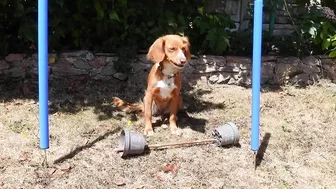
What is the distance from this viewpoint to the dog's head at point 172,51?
153 inches

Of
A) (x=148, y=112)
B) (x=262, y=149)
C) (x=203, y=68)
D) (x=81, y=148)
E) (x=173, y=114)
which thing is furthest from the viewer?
(x=203, y=68)

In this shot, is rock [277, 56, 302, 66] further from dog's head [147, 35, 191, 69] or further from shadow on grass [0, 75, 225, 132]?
dog's head [147, 35, 191, 69]

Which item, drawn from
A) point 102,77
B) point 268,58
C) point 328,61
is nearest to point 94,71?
point 102,77

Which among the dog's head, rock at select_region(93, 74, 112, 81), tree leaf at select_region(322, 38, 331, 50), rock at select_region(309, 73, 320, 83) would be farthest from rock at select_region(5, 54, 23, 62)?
tree leaf at select_region(322, 38, 331, 50)

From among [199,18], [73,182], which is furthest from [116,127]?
[199,18]

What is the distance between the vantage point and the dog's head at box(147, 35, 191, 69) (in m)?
3.88

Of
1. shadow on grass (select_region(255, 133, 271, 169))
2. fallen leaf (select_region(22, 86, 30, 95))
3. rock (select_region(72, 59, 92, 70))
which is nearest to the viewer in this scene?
shadow on grass (select_region(255, 133, 271, 169))

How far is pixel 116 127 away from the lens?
4.44 metres

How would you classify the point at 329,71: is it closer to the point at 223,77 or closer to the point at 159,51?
the point at 223,77

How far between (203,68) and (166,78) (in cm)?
189

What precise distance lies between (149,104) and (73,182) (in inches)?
45.2

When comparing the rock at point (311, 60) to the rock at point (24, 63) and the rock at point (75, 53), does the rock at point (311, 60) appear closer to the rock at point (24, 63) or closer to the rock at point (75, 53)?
the rock at point (75, 53)

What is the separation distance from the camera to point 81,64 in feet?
18.8

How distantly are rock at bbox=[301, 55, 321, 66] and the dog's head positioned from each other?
276 cm
